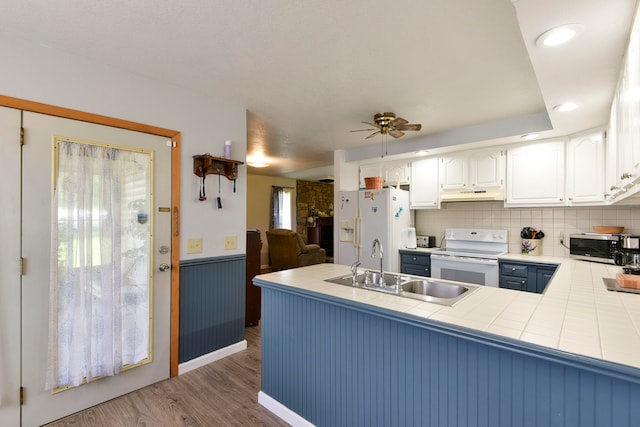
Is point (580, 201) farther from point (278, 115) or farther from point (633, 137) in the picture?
point (278, 115)

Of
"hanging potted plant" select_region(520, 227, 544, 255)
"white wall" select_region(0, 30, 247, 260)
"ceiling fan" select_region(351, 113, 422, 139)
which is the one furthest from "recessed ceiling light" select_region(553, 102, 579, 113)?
"white wall" select_region(0, 30, 247, 260)

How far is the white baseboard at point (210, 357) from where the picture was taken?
8.42 feet

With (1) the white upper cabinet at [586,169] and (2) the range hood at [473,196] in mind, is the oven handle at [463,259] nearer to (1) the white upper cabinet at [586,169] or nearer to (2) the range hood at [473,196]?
(2) the range hood at [473,196]

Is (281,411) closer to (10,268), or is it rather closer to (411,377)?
(411,377)

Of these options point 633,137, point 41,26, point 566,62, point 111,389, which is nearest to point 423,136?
point 566,62

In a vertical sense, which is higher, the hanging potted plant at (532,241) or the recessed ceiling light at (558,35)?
the recessed ceiling light at (558,35)

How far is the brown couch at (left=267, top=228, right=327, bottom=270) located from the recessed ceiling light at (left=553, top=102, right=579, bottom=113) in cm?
462

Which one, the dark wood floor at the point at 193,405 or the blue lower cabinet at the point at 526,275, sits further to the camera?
the blue lower cabinet at the point at 526,275

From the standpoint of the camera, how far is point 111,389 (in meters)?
2.19

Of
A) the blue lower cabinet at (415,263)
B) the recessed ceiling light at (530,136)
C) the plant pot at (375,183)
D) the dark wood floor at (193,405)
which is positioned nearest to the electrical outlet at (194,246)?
the dark wood floor at (193,405)

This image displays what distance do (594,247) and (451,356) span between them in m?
2.60

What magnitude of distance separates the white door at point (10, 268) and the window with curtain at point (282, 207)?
6.20m

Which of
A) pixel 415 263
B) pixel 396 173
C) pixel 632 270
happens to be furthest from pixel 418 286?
pixel 396 173

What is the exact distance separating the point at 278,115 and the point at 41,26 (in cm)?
191
